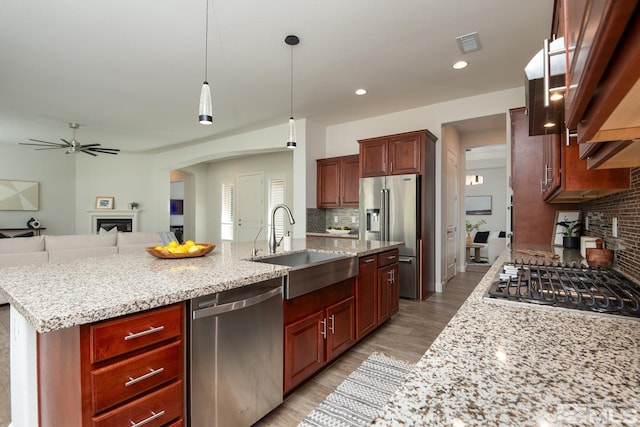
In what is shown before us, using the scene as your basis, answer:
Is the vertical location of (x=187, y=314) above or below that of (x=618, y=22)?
below

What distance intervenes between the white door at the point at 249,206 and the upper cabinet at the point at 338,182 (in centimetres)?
277

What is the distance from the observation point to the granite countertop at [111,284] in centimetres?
105

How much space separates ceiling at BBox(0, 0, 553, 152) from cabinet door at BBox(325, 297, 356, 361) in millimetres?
2343

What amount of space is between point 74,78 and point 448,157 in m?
5.24

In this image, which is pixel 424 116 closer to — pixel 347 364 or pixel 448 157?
pixel 448 157

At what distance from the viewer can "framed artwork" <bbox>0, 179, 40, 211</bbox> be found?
6.77 m

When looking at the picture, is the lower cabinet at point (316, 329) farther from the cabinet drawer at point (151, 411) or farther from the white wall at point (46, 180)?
the white wall at point (46, 180)

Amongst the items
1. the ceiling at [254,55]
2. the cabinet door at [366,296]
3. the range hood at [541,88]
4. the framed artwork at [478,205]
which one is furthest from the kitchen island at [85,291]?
the framed artwork at [478,205]

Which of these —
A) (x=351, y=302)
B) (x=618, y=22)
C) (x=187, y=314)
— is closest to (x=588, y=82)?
(x=618, y=22)

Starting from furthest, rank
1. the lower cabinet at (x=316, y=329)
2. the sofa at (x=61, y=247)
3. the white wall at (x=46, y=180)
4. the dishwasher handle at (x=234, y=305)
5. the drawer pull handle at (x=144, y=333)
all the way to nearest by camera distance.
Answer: the white wall at (x=46, y=180)
the sofa at (x=61, y=247)
the lower cabinet at (x=316, y=329)
the dishwasher handle at (x=234, y=305)
the drawer pull handle at (x=144, y=333)

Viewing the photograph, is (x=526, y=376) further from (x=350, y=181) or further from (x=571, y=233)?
(x=350, y=181)

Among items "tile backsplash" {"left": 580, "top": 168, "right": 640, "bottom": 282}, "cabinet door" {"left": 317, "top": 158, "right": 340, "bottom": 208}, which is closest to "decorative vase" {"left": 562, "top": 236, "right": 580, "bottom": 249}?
"tile backsplash" {"left": 580, "top": 168, "right": 640, "bottom": 282}

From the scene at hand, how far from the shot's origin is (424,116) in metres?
4.78

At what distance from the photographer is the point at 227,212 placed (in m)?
8.71
